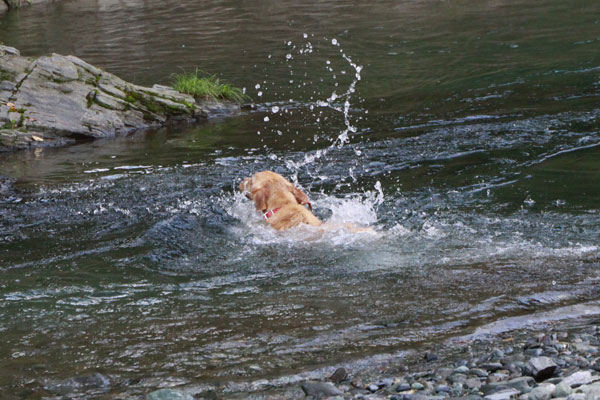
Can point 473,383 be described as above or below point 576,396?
below

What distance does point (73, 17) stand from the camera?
114 ft

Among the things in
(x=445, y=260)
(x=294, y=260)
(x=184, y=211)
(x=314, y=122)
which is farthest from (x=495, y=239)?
(x=314, y=122)

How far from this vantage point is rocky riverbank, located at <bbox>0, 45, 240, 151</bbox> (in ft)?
49.5

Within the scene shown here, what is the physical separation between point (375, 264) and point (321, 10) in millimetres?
25338

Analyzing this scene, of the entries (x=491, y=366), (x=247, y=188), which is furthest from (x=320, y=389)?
(x=247, y=188)

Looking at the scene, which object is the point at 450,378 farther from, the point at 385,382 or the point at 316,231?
the point at 316,231

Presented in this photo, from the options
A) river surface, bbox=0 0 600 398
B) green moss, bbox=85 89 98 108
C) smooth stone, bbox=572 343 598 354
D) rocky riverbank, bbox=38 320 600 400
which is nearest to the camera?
rocky riverbank, bbox=38 320 600 400

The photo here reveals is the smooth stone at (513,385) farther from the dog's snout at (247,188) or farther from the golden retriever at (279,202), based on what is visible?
the dog's snout at (247,188)

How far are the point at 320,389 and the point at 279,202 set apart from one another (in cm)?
430

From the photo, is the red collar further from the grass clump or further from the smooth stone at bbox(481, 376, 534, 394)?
the grass clump

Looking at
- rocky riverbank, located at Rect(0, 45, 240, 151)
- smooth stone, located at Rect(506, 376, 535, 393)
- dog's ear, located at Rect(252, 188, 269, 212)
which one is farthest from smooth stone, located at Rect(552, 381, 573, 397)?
rocky riverbank, located at Rect(0, 45, 240, 151)

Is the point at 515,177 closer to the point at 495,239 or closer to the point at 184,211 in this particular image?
the point at 495,239

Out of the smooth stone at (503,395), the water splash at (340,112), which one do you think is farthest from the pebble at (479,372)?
the water splash at (340,112)

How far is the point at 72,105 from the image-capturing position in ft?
51.0
